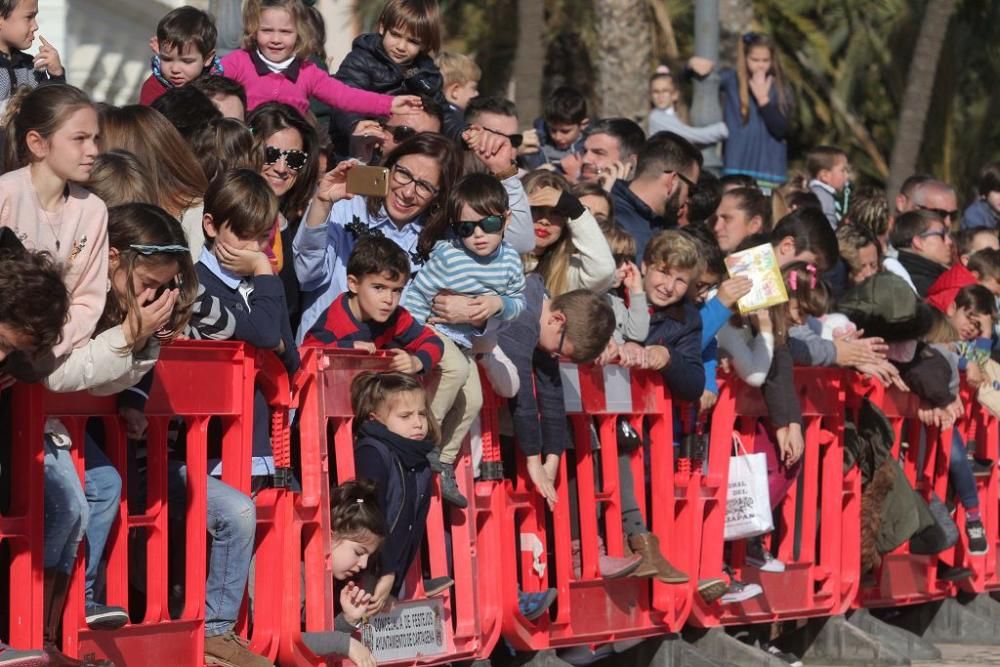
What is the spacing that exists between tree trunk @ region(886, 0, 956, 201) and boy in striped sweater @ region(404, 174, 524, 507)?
15.0 m

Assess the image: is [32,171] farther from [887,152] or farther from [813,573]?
[887,152]

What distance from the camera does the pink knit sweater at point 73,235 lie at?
5789 mm

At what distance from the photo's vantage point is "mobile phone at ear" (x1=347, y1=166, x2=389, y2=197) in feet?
25.1

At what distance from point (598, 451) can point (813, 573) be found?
2000mm

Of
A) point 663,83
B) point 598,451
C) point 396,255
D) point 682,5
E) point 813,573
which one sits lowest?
point 813,573

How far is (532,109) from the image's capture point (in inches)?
799

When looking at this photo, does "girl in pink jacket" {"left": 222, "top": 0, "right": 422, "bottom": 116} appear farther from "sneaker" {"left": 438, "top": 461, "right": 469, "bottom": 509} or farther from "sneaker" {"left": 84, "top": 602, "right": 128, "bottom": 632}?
"sneaker" {"left": 84, "top": 602, "right": 128, "bottom": 632}

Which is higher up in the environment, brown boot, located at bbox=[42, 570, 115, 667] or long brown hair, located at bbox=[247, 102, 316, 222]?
long brown hair, located at bbox=[247, 102, 316, 222]

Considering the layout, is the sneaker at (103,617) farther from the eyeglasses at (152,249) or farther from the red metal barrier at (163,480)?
the eyeglasses at (152,249)

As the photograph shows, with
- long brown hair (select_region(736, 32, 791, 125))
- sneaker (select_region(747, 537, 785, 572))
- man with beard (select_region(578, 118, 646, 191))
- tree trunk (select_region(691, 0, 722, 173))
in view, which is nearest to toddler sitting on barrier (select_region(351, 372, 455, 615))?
sneaker (select_region(747, 537, 785, 572))

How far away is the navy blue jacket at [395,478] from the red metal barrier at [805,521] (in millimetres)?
2418

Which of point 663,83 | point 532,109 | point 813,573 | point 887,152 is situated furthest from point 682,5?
point 813,573

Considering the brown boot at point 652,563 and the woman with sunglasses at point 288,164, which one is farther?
the brown boot at point 652,563

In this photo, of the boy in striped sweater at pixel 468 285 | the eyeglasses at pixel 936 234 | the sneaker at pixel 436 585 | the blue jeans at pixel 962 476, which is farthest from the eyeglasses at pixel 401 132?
the eyeglasses at pixel 936 234
